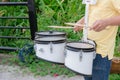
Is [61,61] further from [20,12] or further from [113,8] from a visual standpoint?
[20,12]

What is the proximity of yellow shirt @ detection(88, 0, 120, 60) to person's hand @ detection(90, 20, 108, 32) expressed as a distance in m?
0.10

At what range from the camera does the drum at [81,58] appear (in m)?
2.26

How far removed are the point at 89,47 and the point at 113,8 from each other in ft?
1.06

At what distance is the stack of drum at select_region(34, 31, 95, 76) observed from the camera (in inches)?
89.4

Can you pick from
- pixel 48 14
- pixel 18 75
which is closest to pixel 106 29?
pixel 18 75

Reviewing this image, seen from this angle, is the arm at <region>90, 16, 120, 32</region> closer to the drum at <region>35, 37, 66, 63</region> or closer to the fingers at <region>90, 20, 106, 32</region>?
the fingers at <region>90, 20, 106, 32</region>

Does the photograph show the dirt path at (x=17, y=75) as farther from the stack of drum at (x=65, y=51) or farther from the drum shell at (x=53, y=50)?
the drum shell at (x=53, y=50)

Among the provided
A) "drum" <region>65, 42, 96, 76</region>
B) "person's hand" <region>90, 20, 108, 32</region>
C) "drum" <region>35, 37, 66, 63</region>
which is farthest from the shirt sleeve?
"drum" <region>35, 37, 66, 63</region>

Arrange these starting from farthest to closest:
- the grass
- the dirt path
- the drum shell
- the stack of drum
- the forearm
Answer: the grass, the dirt path, the drum shell, the stack of drum, the forearm

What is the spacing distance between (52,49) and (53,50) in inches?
0.4

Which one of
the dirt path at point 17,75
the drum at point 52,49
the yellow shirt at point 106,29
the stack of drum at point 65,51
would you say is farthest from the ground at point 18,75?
the yellow shirt at point 106,29

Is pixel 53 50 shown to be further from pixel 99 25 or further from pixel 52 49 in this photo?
pixel 99 25

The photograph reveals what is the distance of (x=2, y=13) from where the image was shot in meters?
5.14

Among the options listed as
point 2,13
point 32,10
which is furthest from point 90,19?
point 2,13
